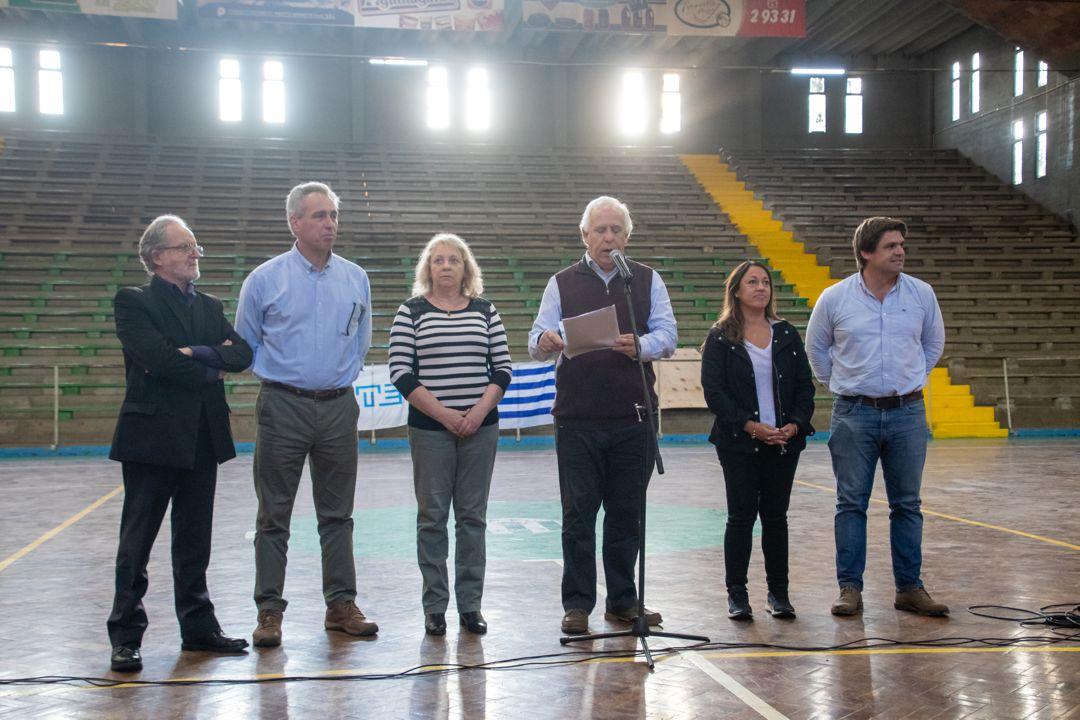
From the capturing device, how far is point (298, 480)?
4762 millimetres

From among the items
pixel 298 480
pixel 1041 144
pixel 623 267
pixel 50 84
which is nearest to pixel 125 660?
pixel 298 480

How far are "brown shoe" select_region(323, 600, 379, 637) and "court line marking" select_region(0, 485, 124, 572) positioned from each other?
2.68m

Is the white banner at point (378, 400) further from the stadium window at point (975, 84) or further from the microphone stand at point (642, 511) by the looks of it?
the stadium window at point (975, 84)

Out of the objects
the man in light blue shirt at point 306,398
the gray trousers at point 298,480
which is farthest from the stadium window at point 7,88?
the gray trousers at point 298,480

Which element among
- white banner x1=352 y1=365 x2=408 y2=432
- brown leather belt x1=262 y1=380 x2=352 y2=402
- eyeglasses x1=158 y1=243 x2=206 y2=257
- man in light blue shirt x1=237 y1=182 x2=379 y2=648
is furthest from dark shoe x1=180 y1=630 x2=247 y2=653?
white banner x1=352 y1=365 x2=408 y2=432

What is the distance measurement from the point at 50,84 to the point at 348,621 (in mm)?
25155

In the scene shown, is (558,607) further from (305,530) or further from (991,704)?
(305,530)

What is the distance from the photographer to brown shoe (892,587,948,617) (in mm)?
4941

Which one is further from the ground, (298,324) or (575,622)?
(298,324)

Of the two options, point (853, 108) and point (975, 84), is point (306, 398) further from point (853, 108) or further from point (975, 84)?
point (853, 108)

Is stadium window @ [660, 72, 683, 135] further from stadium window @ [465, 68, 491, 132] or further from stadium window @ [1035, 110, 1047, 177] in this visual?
stadium window @ [1035, 110, 1047, 177]

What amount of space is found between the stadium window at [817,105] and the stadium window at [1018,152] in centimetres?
522

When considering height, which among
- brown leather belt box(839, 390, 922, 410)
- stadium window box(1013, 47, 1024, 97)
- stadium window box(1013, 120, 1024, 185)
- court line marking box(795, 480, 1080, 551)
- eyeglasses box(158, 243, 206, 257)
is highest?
stadium window box(1013, 47, 1024, 97)

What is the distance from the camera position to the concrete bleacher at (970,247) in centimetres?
1783
